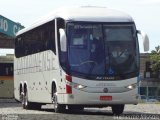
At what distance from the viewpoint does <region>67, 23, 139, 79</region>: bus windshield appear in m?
19.2

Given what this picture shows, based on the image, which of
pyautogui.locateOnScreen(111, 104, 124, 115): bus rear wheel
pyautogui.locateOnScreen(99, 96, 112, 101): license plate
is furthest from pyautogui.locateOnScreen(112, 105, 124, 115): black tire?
pyautogui.locateOnScreen(99, 96, 112, 101): license plate

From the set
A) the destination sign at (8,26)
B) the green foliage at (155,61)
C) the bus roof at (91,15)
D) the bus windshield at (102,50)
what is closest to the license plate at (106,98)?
the bus windshield at (102,50)

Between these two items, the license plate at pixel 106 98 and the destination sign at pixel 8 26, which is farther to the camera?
the destination sign at pixel 8 26

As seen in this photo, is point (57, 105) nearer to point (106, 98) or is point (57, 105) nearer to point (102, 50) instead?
point (106, 98)

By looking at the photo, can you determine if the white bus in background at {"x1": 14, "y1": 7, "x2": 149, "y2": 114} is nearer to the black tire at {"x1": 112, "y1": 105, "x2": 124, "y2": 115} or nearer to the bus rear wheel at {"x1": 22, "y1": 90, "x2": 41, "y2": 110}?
the black tire at {"x1": 112, "y1": 105, "x2": 124, "y2": 115}

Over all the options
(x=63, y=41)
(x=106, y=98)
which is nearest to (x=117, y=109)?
(x=106, y=98)

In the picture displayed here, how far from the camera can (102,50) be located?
19.3 m

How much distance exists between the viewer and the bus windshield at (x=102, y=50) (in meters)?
19.2

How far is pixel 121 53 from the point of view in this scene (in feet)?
63.6

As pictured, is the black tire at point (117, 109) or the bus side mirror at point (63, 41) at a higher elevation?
the bus side mirror at point (63, 41)

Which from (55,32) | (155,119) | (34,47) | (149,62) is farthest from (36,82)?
(149,62)

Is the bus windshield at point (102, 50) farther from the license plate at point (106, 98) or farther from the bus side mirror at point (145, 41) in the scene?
the license plate at point (106, 98)

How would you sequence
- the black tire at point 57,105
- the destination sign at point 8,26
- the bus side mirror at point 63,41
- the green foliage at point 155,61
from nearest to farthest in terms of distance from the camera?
the bus side mirror at point 63,41, the black tire at point 57,105, the destination sign at point 8,26, the green foliage at point 155,61

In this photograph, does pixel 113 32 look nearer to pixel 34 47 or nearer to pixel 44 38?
pixel 44 38
